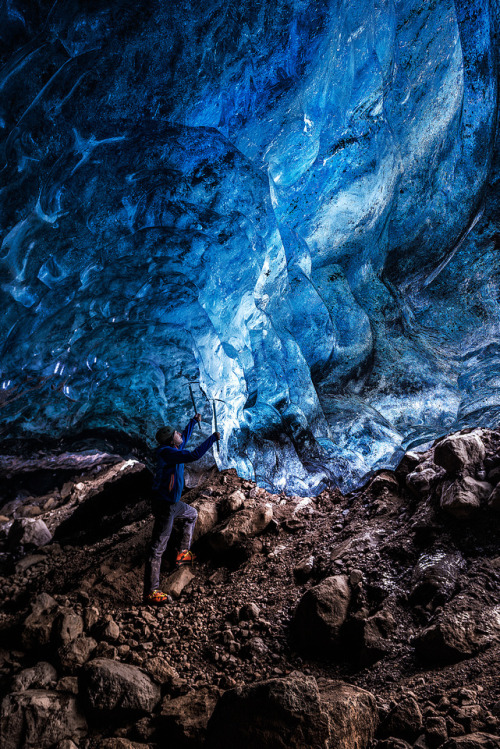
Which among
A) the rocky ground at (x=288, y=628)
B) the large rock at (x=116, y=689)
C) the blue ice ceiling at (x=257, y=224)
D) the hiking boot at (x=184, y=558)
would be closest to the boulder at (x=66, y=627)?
the rocky ground at (x=288, y=628)

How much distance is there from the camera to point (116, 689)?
219 centimetres

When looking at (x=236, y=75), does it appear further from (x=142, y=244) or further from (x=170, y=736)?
(x=170, y=736)

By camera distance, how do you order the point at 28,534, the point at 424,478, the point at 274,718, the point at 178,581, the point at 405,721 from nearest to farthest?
the point at 274,718
the point at 405,721
the point at 424,478
the point at 178,581
the point at 28,534

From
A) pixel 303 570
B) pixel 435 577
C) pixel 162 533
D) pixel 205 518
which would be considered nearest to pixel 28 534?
pixel 162 533

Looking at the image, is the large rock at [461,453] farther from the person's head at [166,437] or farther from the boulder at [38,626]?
the boulder at [38,626]

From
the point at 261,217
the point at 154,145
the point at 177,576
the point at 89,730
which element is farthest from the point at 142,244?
the point at 89,730

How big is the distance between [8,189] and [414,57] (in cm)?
301

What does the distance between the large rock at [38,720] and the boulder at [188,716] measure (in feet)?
1.45

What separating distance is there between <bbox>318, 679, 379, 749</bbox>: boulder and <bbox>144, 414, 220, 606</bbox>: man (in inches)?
71.8

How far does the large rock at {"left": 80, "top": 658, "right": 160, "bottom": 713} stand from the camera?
2.16 m

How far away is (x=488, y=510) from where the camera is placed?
98.8 inches

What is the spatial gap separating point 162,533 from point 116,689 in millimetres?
1219

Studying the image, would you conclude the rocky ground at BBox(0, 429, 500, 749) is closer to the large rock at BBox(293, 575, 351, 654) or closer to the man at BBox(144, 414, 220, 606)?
the large rock at BBox(293, 575, 351, 654)

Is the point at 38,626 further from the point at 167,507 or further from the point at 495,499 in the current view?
the point at 495,499
